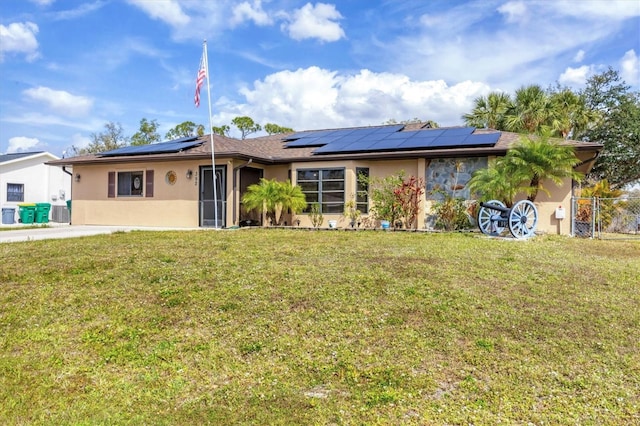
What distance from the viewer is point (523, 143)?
11664mm

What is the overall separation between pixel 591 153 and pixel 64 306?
1378 cm

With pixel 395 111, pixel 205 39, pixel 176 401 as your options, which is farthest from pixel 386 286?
pixel 395 111

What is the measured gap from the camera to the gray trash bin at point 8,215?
18.9m

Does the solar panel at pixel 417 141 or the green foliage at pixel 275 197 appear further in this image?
the green foliage at pixel 275 197

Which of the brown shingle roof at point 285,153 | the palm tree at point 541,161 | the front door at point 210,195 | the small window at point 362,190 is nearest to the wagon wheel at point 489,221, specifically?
the palm tree at point 541,161

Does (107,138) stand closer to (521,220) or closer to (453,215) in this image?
(453,215)

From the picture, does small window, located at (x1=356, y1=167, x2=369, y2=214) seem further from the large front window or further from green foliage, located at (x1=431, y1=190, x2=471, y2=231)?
green foliage, located at (x1=431, y1=190, x2=471, y2=231)

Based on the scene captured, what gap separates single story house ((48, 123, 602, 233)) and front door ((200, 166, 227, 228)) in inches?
1.4

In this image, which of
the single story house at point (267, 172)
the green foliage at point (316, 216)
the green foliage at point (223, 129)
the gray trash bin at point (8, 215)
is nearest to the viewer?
the single story house at point (267, 172)

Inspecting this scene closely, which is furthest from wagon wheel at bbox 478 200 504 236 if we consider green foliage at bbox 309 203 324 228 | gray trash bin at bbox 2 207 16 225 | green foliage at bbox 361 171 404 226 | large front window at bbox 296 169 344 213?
gray trash bin at bbox 2 207 16 225

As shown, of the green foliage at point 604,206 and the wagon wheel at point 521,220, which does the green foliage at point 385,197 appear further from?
the green foliage at point 604,206

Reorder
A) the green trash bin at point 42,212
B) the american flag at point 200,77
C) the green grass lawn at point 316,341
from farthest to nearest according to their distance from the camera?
1. the green trash bin at point 42,212
2. the american flag at point 200,77
3. the green grass lawn at point 316,341

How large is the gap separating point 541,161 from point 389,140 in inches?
197

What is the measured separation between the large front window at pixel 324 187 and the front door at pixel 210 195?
2.69 metres
